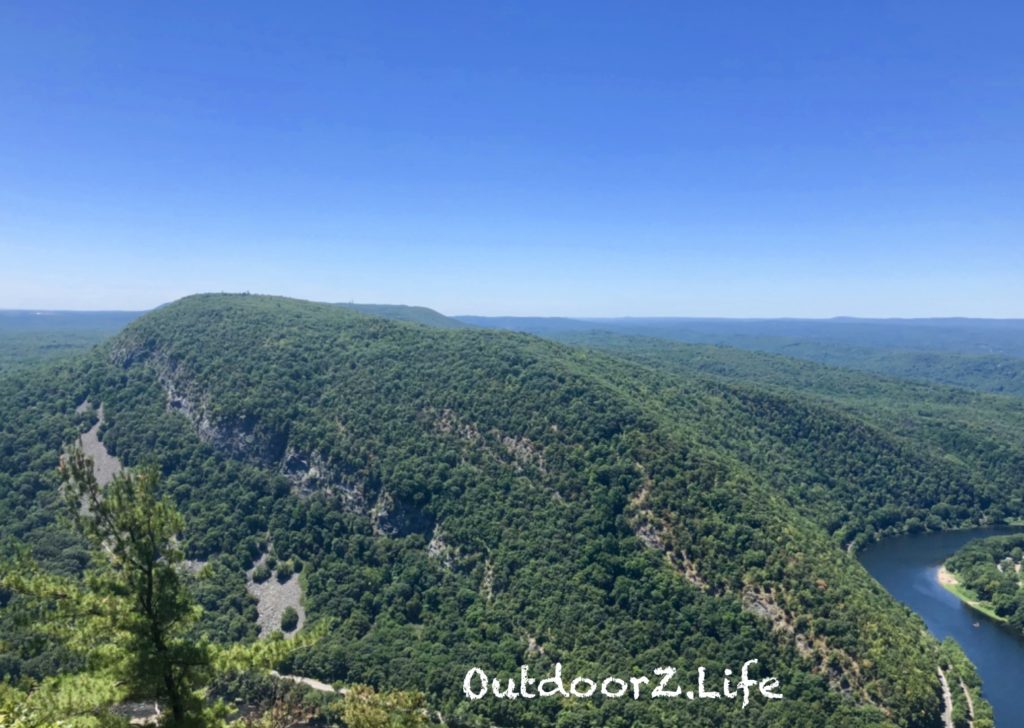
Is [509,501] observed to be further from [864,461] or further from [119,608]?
[864,461]

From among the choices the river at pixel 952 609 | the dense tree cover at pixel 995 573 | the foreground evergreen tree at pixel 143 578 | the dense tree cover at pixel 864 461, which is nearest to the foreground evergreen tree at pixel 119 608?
the foreground evergreen tree at pixel 143 578

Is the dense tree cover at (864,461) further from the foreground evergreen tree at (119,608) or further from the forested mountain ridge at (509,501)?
the foreground evergreen tree at (119,608)

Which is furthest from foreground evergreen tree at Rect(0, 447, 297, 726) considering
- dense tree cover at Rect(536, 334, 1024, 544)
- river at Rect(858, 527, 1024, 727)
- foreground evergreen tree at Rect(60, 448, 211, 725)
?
dense tree cover at Rect(536, 334, 1024, 544)

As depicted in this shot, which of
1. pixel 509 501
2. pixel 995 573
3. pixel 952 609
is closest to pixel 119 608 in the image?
pixel 509 501

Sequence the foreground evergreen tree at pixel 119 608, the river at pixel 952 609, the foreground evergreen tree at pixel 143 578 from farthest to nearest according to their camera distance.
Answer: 1. the river at pixel 952 609
2. the foreground evergreen tree at pixel 143 578
3. the foreground evergreen tree at pixel 119 608

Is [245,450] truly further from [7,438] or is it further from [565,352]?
[565,352]

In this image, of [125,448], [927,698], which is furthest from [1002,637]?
[125,448]
